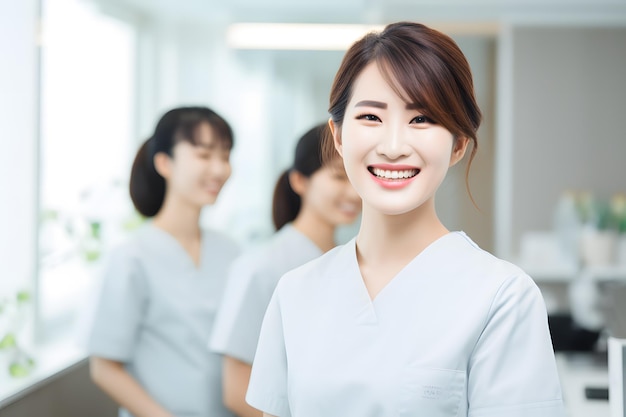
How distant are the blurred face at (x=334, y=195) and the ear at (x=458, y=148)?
75 centimetres

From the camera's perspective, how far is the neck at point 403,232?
1062mm

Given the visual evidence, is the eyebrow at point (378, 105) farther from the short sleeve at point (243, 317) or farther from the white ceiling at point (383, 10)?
the white ceiling at point (383, 10)

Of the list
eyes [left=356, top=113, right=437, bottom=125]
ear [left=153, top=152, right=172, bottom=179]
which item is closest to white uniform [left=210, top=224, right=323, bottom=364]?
ear [left=153, top=152, right=172, bottom=179]

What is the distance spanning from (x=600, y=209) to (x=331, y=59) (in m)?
1.23

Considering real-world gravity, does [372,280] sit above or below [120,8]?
below

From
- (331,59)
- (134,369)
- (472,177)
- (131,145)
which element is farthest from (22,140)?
(472,177)

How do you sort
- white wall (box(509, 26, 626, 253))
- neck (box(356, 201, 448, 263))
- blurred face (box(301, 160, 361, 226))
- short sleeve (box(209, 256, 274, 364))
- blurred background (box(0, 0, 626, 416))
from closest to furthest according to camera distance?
neck (box(356, 201, 448, 263)) → short sleeve (box(209, 256, 274, 364)) → blurred face (box(301, 160, 361, 226)) → blurred background (box(0, 0, 626, 416)) → white wall (box(509, 26, 626, 253))

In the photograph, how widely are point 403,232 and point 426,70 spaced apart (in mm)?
219

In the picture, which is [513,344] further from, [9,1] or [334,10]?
[334,10]

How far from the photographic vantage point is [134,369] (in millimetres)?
1927

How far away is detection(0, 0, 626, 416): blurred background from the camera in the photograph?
3146 mm

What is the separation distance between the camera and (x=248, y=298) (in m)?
1.73

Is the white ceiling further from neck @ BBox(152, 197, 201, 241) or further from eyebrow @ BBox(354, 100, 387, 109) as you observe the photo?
eyebrow @ BBox(354, 100, 387, 109)

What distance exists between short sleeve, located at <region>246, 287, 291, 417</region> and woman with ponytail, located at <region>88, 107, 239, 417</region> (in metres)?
0.79
